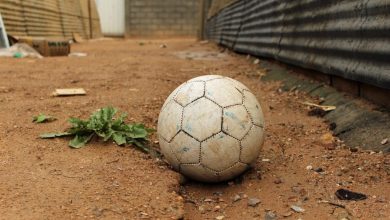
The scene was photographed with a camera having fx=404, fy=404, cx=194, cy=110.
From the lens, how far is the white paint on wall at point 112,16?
25.9 meters

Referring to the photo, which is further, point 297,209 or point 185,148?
point 185,148

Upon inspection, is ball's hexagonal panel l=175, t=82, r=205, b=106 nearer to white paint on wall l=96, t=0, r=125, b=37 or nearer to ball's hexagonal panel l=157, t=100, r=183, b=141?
ball's hexagonal panel l=157, t=100, r=183, b=141

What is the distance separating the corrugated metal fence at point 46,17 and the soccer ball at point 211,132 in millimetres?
8282

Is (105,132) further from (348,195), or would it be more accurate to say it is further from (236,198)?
(348,195)

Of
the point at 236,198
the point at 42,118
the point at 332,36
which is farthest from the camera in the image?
the point at 332,36

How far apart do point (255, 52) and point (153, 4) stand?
65.4ft

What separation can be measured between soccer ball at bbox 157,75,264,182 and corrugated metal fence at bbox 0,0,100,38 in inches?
326

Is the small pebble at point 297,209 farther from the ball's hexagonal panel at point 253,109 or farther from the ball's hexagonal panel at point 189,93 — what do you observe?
the ball's hexagonal panel at point 189,93

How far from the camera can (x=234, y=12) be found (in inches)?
402

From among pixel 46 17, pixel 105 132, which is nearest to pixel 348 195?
pixel 105 132

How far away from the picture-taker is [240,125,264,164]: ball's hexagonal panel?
2.40 m

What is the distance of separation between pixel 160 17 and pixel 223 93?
24.6 m

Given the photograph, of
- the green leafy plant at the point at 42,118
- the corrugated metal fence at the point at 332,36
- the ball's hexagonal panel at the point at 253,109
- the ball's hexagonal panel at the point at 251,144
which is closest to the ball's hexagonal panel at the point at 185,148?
the ball's hexagonal panel at the point at 251,144

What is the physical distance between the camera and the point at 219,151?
2344 millimetres
